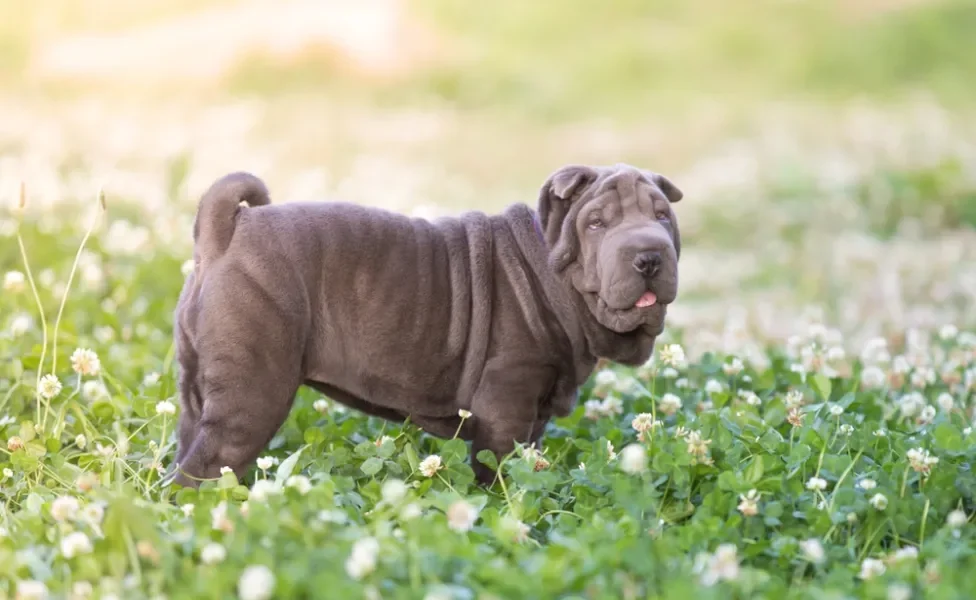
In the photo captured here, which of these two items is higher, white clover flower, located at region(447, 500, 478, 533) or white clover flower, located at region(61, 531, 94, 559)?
white clover flower, located at region(447, 500, 478, 533)

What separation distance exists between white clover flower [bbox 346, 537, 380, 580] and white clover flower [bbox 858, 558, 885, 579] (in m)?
1.23

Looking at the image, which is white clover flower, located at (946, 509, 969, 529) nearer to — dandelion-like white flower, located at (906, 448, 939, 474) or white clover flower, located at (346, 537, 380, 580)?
dandelion-like white flower, located at (906, 448, 939, 474)

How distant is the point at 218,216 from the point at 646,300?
4.48 ft

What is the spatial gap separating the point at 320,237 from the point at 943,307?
5.07 m

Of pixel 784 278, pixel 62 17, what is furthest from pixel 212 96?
pixel 784 278

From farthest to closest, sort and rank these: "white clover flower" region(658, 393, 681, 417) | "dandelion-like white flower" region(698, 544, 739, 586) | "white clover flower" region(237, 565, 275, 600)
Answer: "white clover flower" region(658, 393, 681, 417)
"dandelion-like white flower" region(698, 544, 739, 586)
"white clover flower" region(237, 565, 275, 600)

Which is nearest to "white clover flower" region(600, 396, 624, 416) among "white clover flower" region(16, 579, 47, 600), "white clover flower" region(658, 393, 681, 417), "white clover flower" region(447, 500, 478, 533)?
"white clover flower" region(658, 393, 681, 417)

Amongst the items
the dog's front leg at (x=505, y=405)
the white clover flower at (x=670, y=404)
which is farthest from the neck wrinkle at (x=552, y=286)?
the white clover flower at (x=670, y=404)

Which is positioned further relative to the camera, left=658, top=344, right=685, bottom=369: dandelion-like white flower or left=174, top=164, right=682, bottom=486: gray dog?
left=658, top=344, right=685, bottom=369: dandelion-like white flower

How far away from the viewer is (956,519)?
329 cm

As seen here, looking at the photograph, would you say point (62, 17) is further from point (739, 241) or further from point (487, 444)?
point (487, 444)

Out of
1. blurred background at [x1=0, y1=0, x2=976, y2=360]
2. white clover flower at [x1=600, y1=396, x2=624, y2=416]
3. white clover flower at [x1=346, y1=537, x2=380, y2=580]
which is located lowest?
blurred background at [x1=0, y1=0, x2=976, y2=360]

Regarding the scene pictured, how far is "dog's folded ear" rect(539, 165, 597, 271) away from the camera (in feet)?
12.8

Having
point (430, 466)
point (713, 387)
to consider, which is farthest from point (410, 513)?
point (713, 387)
